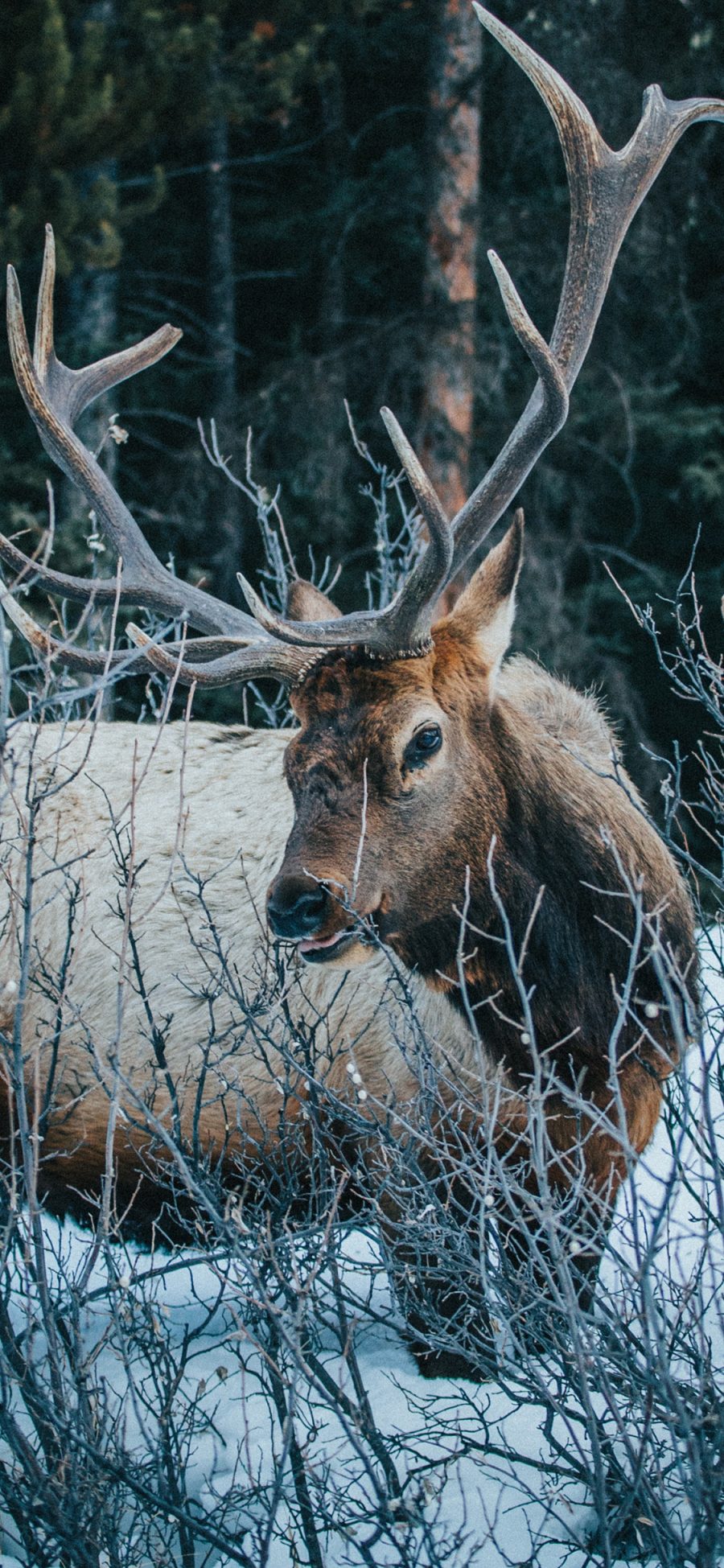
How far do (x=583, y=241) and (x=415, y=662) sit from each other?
129 centimetres

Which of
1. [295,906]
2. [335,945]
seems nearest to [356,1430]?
[335,945]

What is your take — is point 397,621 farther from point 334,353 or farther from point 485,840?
point 334,353

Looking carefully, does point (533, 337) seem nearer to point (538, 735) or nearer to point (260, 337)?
point (538, 735)

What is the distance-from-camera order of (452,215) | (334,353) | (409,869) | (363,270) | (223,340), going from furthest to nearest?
(363,270), (223,340), (334,353), (452,215), (409,869)

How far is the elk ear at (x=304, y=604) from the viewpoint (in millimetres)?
4461

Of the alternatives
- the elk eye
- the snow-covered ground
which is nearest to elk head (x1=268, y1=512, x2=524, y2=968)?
the elk eye

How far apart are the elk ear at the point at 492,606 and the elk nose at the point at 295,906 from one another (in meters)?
0.98

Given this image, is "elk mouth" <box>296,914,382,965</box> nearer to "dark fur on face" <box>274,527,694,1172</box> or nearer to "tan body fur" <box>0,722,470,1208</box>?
"dark fur on face" <box>274,527,694,1172</box>

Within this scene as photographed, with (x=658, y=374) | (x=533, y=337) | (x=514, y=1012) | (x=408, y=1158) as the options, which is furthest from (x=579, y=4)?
(x=408, y=1158)

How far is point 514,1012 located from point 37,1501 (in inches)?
66.0

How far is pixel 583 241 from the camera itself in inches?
153

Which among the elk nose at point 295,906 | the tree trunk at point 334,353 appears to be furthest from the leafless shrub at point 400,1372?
the tree trunk at point 334,353

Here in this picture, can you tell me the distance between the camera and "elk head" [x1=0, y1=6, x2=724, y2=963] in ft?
11.4

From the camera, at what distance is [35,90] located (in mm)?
9234
